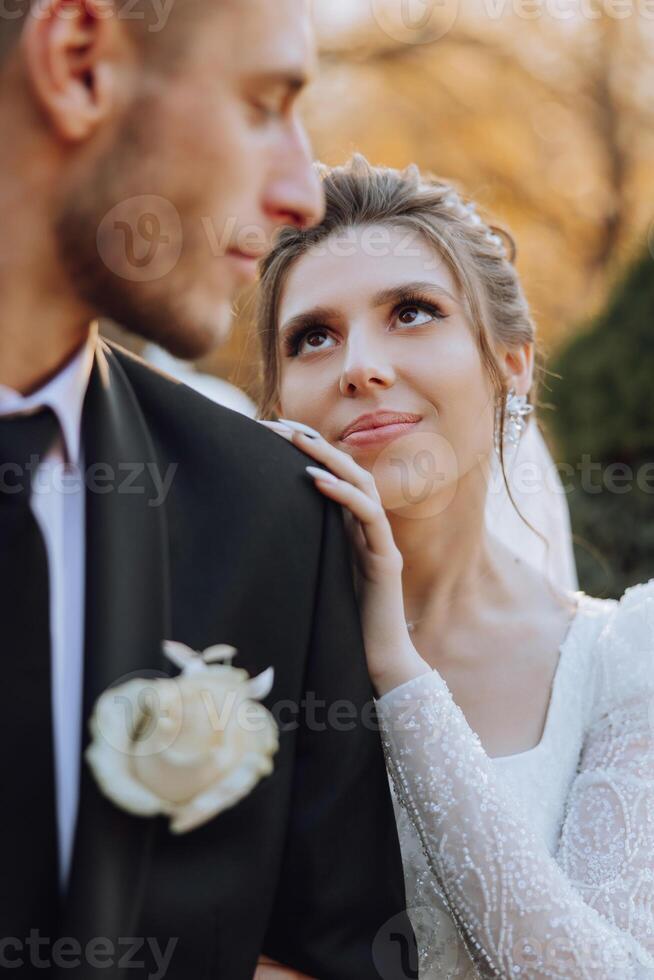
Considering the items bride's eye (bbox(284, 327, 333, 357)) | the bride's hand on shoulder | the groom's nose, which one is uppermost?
the groom's nose

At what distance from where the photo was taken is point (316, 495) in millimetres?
1995

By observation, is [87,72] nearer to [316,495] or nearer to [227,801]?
[316,495]

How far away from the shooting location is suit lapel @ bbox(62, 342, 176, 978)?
1.57 metres

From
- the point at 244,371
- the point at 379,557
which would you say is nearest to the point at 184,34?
the point at 379,557

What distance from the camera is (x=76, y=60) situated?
151 centimetres

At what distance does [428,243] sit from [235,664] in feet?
4.68

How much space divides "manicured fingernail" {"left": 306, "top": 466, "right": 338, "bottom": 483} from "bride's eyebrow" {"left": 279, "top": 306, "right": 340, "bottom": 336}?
0.75 metres

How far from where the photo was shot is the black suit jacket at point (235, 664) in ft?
5.38

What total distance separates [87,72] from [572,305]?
42.8 feet

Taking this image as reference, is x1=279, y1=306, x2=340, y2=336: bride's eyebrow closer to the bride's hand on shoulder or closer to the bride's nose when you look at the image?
the bride's nose

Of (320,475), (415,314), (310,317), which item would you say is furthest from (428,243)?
(320,475)

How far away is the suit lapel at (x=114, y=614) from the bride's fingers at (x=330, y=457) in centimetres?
34

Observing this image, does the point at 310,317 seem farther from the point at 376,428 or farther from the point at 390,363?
the point at 376,428

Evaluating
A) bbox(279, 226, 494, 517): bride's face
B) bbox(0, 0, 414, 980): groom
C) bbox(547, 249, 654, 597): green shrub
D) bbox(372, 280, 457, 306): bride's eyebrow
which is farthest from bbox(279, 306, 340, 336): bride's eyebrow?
bbox(547, 249, 654, 597): green shrub
